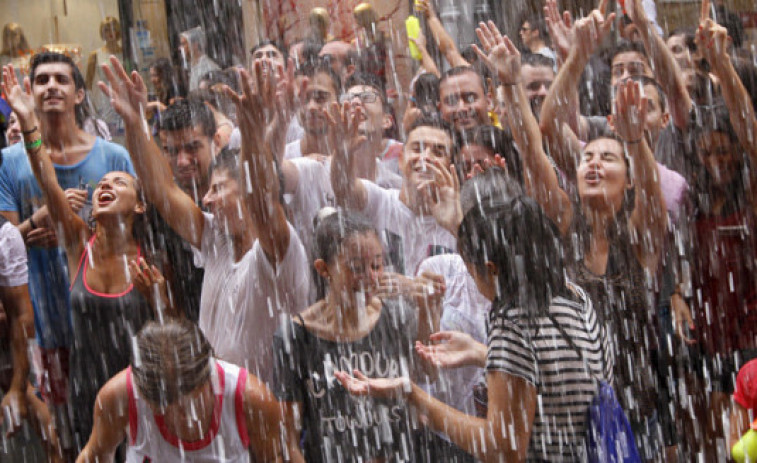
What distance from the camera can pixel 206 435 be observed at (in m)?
3.43

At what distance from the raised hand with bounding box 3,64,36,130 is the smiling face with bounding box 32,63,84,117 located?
31cm

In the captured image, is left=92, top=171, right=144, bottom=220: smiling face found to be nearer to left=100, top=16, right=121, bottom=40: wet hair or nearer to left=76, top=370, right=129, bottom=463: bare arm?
left=76, top=370, right=129, bottom=463: bare arm

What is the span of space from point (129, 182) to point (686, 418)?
2.90 metres

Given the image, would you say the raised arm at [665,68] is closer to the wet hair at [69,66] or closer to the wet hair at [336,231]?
the wet hair at [336,231]

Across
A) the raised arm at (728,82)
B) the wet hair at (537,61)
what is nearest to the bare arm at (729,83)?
the raised arm at (728,82)

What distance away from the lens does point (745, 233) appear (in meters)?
4.43

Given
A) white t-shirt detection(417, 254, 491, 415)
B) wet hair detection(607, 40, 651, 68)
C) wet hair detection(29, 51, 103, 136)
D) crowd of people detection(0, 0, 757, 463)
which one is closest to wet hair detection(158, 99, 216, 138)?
crowd of people detection(0, 0, 757, 463)

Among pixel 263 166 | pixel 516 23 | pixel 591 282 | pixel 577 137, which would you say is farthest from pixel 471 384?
pixel 516 23

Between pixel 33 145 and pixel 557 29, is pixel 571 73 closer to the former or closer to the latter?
pixel 557 29

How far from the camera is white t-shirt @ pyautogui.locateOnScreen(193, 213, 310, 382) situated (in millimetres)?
3949

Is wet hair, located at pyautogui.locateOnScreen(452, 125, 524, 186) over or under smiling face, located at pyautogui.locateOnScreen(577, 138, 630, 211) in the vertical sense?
over

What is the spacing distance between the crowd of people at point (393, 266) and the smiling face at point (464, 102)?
1 centimetres

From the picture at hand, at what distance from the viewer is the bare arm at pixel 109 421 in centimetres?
348

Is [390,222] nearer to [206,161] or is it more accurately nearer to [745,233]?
[206,161]
